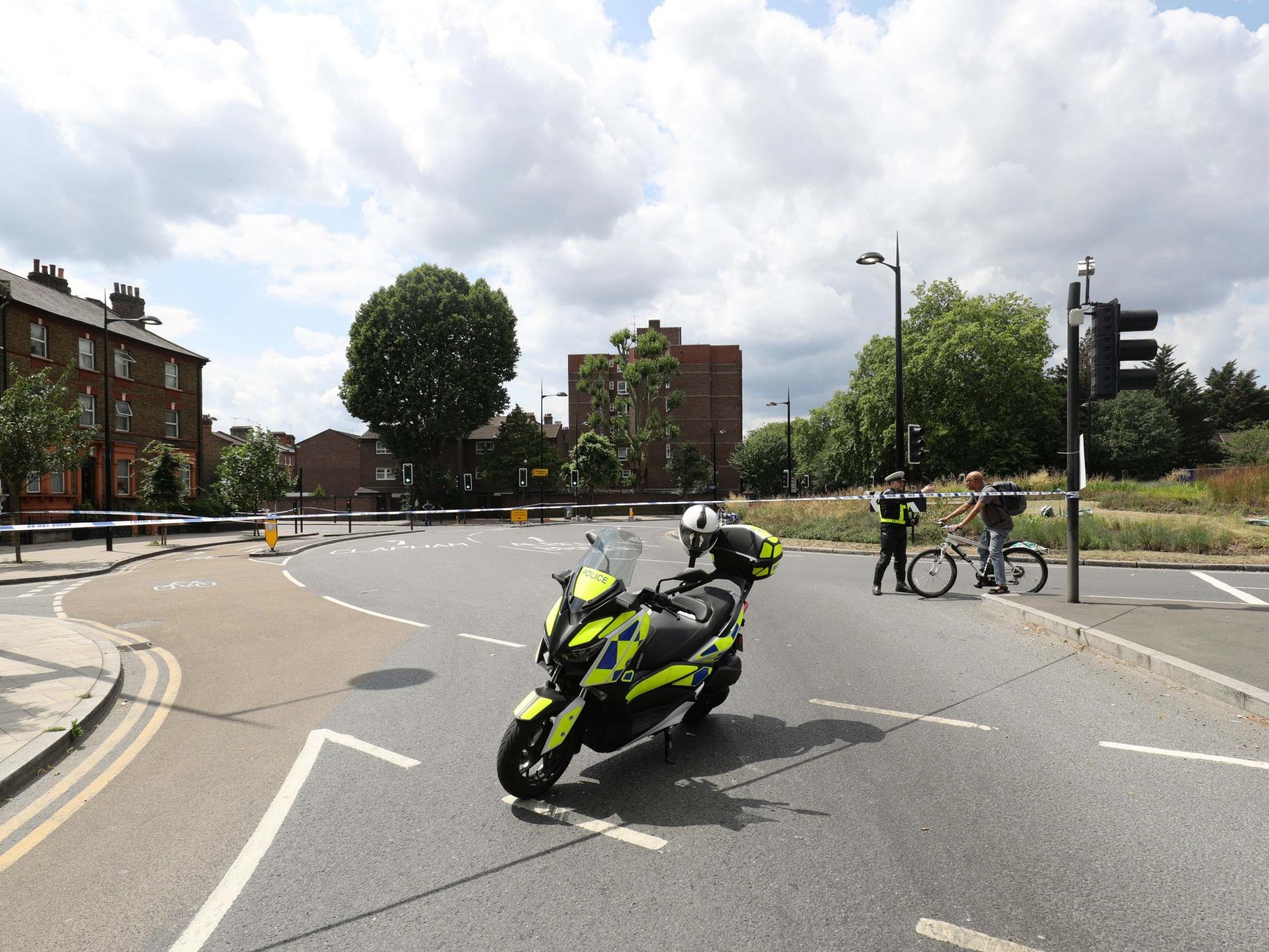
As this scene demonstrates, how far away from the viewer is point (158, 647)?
789 cm

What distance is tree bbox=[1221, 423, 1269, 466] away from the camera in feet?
148

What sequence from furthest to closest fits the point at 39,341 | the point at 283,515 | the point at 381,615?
the point at 39,341 < the point at 283,515 < the point at 381,615

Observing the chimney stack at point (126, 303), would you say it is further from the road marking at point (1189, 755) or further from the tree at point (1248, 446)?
the tree at point (1248, 446)

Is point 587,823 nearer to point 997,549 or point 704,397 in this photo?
point 997,549

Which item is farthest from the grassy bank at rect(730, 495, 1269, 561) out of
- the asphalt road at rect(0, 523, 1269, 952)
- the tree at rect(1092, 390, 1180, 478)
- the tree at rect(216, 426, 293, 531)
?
the tree at rect(1092, 390, 1180, 478)

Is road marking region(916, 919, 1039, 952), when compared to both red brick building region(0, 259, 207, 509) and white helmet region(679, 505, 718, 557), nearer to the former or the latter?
white helmet region(679, 505, 718, 557)

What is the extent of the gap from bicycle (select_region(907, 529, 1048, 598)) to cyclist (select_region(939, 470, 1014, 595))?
117 millimetres

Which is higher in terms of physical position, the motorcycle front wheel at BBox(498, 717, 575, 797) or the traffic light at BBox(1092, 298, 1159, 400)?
the traffic light at BBox(1092, 298, 1159, 400)

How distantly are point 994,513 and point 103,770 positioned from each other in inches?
382

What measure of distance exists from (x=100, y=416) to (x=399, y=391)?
1757 centimetres

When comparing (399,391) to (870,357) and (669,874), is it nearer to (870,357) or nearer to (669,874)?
(870,357)

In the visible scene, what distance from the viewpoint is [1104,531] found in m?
16.4

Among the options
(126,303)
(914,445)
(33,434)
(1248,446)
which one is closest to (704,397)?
(1248,446)

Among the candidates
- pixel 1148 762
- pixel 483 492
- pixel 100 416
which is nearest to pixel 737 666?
pixel 1148 762
